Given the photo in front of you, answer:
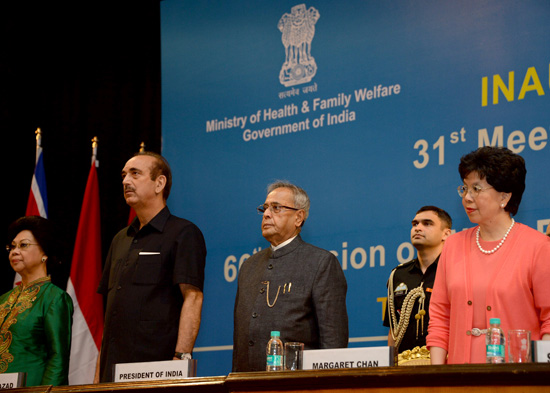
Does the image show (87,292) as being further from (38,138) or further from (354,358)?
(354,358)

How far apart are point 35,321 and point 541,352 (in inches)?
98.1

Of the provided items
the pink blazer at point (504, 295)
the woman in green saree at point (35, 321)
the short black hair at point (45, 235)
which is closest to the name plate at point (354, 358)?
the pink blazer at point (504, 295)

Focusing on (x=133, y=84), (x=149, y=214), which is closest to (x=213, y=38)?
(x=133, y=84)

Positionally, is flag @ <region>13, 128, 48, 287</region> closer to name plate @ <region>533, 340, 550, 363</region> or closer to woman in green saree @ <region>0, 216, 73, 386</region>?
woman in green saree @ <region>0, 216, 73, 386</region>

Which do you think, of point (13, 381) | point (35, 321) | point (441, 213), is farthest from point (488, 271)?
point (35, 321)

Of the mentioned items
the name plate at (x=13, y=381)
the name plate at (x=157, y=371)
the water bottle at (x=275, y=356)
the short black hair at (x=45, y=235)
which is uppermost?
the short black hair at (x=45, y=235)

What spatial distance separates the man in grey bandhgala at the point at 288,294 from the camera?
10.0ft

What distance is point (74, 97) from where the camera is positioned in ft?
19.3

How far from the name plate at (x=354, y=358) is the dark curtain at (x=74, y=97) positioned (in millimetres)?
3625

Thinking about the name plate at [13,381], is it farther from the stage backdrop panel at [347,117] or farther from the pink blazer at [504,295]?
the stage backdrop panel at [347,117]

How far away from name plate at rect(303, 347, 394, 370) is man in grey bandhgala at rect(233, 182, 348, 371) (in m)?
0.86

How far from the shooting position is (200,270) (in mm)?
3277

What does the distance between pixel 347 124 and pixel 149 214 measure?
1374 mm

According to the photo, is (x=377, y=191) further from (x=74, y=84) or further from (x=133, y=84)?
(x=74, y=84)
